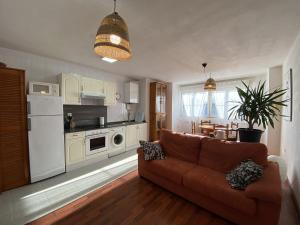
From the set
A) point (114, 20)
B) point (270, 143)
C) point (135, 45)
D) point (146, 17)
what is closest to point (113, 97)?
point (135, 45)

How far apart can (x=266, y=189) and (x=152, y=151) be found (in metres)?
1.66

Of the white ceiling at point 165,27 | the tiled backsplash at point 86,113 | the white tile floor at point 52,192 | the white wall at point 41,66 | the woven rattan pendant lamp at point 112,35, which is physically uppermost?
the white ceiling at point 165,27

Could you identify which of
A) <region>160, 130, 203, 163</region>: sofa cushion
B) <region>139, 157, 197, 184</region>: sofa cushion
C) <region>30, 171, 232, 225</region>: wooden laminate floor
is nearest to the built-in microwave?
<region>30, 171, 232, 225</region>: wooden laminate floor

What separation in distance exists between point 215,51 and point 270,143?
311 centimetres

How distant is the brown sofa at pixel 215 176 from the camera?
4.93ft

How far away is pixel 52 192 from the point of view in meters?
2.30

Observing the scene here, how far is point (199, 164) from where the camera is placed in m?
2.42

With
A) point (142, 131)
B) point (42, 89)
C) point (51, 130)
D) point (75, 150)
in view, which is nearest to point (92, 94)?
point (42, 89)

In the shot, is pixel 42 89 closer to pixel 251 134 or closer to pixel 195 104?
pixel 251 134

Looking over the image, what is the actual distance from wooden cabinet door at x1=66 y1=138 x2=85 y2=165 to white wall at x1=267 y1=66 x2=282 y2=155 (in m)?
4.92

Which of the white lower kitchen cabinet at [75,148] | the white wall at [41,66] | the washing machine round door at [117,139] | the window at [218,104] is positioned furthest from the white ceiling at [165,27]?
the window at [218,104]

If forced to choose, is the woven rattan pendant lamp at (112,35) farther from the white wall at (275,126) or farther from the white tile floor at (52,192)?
the white wall at (275,126)

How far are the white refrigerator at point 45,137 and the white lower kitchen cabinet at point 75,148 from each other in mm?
101

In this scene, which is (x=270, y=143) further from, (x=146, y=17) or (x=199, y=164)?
(x=146, y=17)
